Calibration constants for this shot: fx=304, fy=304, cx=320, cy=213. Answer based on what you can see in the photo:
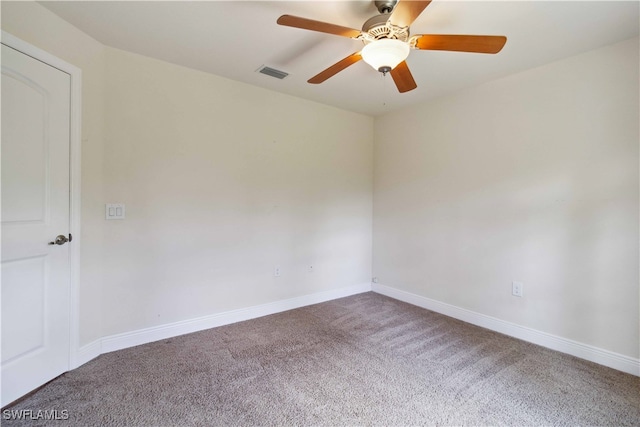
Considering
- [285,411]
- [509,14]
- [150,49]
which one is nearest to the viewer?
[285,411]

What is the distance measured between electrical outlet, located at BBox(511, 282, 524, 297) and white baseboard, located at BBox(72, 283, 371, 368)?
1860 mm

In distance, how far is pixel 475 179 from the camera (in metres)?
3.02

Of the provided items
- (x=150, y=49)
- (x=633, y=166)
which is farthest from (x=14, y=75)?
(x=633, y=166)

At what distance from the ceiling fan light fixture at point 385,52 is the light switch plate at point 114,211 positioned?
2.12 meters

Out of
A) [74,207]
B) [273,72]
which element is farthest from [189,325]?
[273,72]

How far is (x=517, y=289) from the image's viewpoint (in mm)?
2715

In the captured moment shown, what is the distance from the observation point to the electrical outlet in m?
2.69

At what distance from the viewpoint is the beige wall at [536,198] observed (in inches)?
86.4

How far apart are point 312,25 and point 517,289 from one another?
2.70 meters

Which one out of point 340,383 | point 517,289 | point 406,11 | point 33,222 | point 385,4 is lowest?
point 340,383

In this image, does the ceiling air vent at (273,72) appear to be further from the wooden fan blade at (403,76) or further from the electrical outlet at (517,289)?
the electrical outlet at (517,289)

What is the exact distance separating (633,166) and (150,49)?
3641 millimetres

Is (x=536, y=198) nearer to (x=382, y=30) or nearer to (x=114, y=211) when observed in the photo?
(x=382, y=30)

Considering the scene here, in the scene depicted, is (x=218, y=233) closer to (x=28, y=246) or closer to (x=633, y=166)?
(x=28, y=246)
